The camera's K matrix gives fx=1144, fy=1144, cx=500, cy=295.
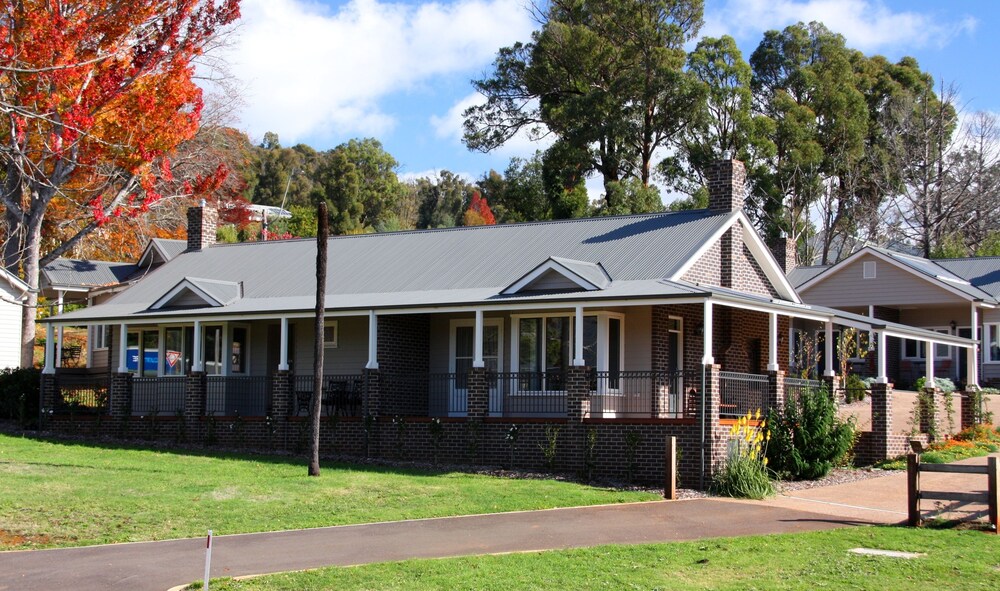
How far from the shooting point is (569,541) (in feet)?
47.5

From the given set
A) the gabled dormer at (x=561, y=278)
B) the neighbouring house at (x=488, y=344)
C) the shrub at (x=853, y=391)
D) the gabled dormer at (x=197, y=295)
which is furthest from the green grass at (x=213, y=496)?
the shrub at (x=853, y=391)

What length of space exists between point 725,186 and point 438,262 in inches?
277

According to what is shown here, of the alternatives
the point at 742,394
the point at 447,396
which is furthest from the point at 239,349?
the point at 742,394

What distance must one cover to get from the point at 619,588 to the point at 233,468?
11684 mm

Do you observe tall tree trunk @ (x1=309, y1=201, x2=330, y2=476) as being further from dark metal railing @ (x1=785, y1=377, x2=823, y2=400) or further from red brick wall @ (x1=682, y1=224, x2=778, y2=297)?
dark metal railing @ (x1=785, y1=377, x2=823, y2=400)

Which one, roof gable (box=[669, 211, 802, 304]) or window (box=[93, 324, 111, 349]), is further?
window (box=[93, 324, 111, 349])

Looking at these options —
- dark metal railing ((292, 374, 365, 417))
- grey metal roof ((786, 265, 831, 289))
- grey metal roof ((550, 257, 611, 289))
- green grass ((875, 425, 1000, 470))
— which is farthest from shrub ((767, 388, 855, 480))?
grey metal roof ((786, 265, 831, 289))

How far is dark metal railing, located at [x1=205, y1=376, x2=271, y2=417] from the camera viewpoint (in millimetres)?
27328

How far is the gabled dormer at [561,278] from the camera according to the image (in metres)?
23.0

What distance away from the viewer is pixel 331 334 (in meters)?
27.7

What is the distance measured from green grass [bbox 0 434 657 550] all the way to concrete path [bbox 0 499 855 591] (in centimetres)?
75

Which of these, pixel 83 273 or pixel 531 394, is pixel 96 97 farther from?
pixel 531 394

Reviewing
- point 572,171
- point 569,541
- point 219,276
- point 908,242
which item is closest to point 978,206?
point 908,242

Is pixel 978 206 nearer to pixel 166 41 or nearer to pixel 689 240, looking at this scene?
pixel 689 240
